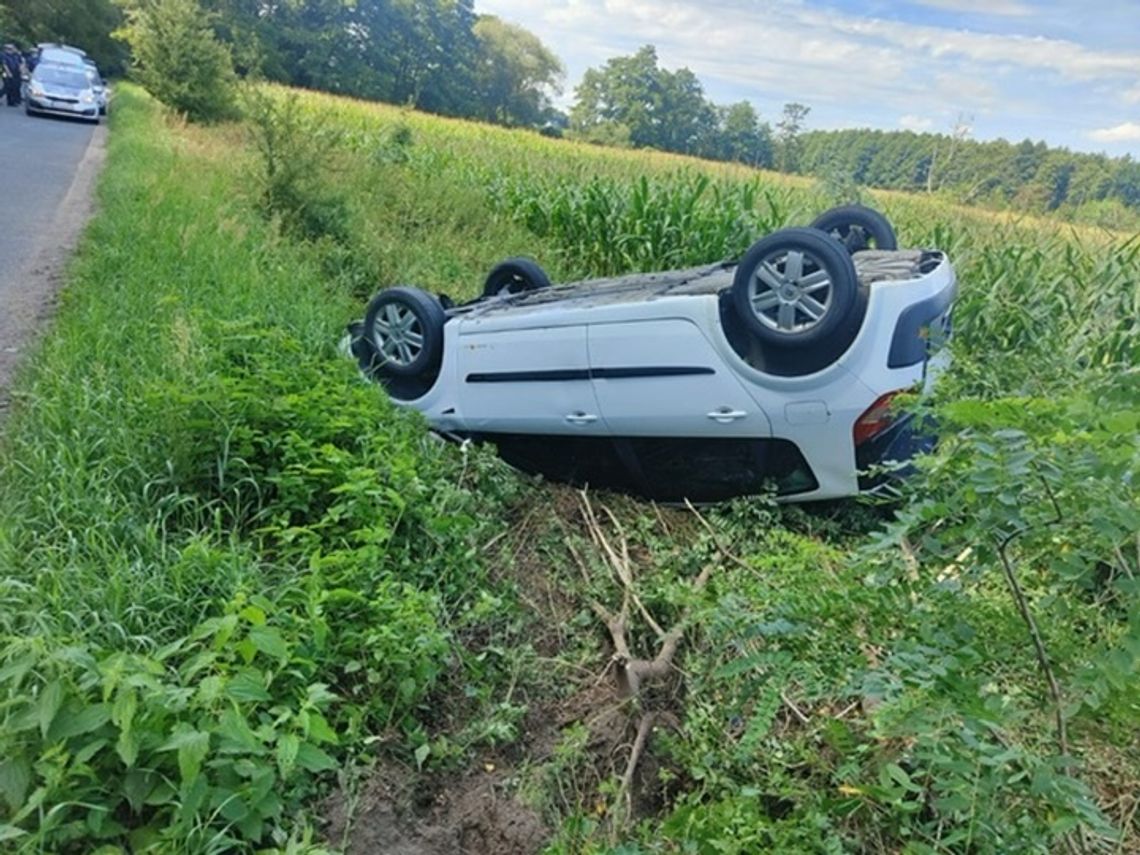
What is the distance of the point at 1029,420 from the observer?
1456mm

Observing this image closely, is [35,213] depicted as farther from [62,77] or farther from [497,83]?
[497,83]

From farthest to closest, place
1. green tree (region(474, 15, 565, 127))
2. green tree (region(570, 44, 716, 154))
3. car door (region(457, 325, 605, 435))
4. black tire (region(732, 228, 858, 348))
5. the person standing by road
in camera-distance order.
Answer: green tree (region(474, 15, 565, 127))
green tree (region(570, 44, 716, 154))
the person standing by road
car door (region(457, 325, 605, 435))
black tire (region(732, 228, 858, 348))

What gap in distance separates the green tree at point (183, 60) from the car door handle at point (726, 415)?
614 inches

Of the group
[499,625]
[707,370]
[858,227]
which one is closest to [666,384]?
[707,370]

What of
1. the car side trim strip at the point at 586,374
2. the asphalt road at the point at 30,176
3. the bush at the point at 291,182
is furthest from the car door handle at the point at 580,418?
the bush at the point at 291,182

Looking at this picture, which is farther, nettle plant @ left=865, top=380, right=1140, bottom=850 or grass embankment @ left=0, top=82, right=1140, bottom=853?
grass embankment @ left=0, top=82, right=1140, bottom=853

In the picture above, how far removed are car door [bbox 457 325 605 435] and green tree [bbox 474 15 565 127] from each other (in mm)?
53075

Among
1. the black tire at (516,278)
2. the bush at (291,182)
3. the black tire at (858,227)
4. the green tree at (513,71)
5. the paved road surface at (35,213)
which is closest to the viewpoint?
the black tire at (858,227)

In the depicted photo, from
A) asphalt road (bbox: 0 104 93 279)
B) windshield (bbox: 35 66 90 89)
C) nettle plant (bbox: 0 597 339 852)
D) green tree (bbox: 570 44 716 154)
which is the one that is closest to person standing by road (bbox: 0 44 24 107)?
windshield (bbox: 35 66 90 89)

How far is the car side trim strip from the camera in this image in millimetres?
3438

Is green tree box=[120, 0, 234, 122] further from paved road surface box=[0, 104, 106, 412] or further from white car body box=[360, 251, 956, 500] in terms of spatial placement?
white car body box=[360, 251, 956, 500]

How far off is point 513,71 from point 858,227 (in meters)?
59.2

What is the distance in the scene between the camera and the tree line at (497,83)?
7.19 m

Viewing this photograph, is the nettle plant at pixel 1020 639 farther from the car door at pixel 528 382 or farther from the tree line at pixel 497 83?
the tree line at pixel 497 83
